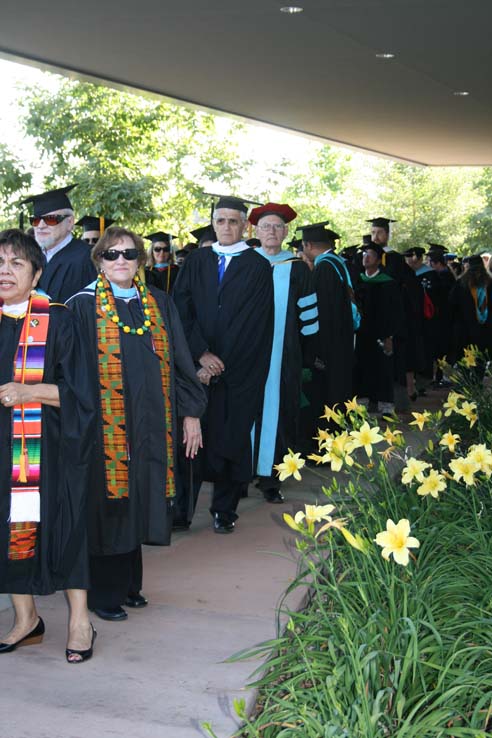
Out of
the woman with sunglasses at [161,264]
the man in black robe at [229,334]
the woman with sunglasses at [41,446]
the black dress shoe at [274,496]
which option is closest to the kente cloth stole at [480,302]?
the woman with sunglasses at [161,264]

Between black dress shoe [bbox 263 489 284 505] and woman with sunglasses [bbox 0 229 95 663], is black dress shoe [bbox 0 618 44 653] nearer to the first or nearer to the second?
woman with sunglasses [bbox 0 229 95 663]

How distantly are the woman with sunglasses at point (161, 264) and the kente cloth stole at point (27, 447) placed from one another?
6686 millimetres

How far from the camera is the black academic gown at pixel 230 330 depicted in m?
6.62

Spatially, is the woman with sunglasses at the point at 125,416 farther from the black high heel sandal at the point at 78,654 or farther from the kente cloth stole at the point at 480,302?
the kente cloth stole at the point at 480,302

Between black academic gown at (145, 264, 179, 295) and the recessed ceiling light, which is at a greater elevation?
the recessed ceiling light

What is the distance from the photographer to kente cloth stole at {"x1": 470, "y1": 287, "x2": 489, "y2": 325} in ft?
43.8

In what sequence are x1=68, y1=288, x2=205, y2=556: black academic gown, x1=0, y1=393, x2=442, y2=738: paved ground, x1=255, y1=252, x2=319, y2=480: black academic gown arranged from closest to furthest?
x1=0, y1=393, x2=442, y2=738: paved ground → x1=68, y1=288, x2=205, y2=556: black academic gown → x1=255, y1=252, x2=319, y2=480: black academic gown

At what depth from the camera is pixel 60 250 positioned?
19.6 feet

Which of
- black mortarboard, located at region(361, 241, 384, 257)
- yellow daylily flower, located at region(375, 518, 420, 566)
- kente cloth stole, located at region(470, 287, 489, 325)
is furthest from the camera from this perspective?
kente cloth stole, located at region(470, 287, 489, 325)

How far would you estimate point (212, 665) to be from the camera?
4195mm

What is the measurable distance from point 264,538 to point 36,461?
2.42m

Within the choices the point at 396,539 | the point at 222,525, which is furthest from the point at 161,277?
the point at 396,539

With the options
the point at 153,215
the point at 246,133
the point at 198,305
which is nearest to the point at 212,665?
the point at 198,305

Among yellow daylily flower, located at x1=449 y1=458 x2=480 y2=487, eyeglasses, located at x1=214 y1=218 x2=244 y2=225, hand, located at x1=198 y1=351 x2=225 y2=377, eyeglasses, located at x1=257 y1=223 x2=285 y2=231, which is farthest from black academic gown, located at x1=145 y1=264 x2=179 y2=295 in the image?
yellow daylily flower, located at x1=449 y1=458 x2=480 y2=487
